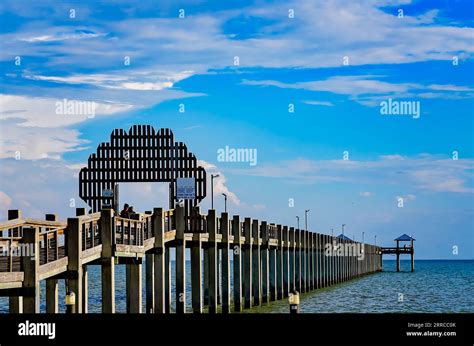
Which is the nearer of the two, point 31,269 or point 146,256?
point 31,269

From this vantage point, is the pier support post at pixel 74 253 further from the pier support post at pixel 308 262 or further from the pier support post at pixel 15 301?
the pier support post at pixel 308 262

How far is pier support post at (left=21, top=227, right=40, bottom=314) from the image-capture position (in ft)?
72.9

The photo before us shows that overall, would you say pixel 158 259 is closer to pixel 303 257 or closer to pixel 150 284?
pixel 150 284

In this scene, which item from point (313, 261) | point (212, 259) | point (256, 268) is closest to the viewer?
point (212, 259)

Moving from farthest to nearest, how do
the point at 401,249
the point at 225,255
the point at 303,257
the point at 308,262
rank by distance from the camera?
the point at 401,249 < the point at 308,262 < the point at 303,257 < the point at 225,255

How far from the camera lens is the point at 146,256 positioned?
122ft

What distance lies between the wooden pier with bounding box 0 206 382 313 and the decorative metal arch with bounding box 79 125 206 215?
327cm

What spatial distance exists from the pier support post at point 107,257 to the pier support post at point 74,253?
2.48 metres

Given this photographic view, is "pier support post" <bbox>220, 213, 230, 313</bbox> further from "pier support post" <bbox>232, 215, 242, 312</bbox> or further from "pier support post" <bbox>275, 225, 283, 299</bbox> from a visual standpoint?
"pier support post" <bbox>275, 225, 283, 299</bbox>

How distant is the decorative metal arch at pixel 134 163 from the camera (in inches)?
1793

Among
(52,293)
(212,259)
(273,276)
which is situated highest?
(212,259)

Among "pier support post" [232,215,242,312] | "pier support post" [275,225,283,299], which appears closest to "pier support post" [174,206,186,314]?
"pier support post" [232,215,242,312]

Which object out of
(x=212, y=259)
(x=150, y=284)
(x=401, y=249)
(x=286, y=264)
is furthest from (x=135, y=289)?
(x=401, y=249)

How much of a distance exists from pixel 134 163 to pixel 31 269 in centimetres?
2411
